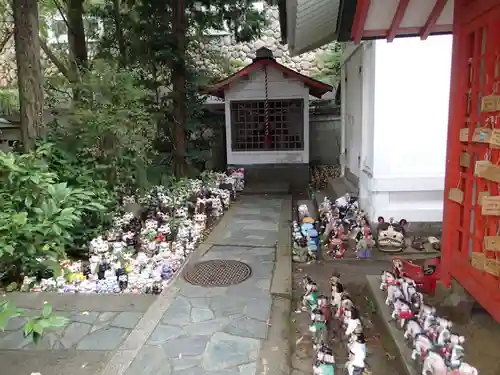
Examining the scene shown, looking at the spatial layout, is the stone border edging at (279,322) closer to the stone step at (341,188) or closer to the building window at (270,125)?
the stone step at (341,188)

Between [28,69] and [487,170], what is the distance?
23.6ft

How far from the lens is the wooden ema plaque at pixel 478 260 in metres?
3.83

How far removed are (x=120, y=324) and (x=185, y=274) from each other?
5.26ft

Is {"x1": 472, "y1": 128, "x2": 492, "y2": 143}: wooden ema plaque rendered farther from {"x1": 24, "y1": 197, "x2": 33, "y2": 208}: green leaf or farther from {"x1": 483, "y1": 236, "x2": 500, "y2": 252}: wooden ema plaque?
{"x1": 24, "y1": 197, "x2": 33, "y2": 208}: green leaf

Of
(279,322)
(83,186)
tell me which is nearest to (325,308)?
(279,322)

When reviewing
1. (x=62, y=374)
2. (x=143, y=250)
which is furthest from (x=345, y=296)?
(x=143, y=250)

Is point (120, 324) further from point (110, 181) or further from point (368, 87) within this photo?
point (368, 87)

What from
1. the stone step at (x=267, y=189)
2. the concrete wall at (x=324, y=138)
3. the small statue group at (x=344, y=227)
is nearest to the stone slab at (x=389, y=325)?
the small statue group at (x=344, y=227)

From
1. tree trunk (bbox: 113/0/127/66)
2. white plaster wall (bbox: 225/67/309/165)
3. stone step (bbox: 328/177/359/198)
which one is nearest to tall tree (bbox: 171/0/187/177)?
tree trunk (bbox: 113/0/127/66)

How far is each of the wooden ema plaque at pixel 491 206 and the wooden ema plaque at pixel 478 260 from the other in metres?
0.44

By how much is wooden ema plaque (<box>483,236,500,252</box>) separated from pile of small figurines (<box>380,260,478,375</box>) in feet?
2.32

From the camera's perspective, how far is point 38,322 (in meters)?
2.61

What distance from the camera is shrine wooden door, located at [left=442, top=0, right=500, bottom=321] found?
3.72 metres

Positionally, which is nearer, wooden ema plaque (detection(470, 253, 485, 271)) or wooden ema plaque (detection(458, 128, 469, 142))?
wooden ema plaque (detection(470, 253, 485, 271))
